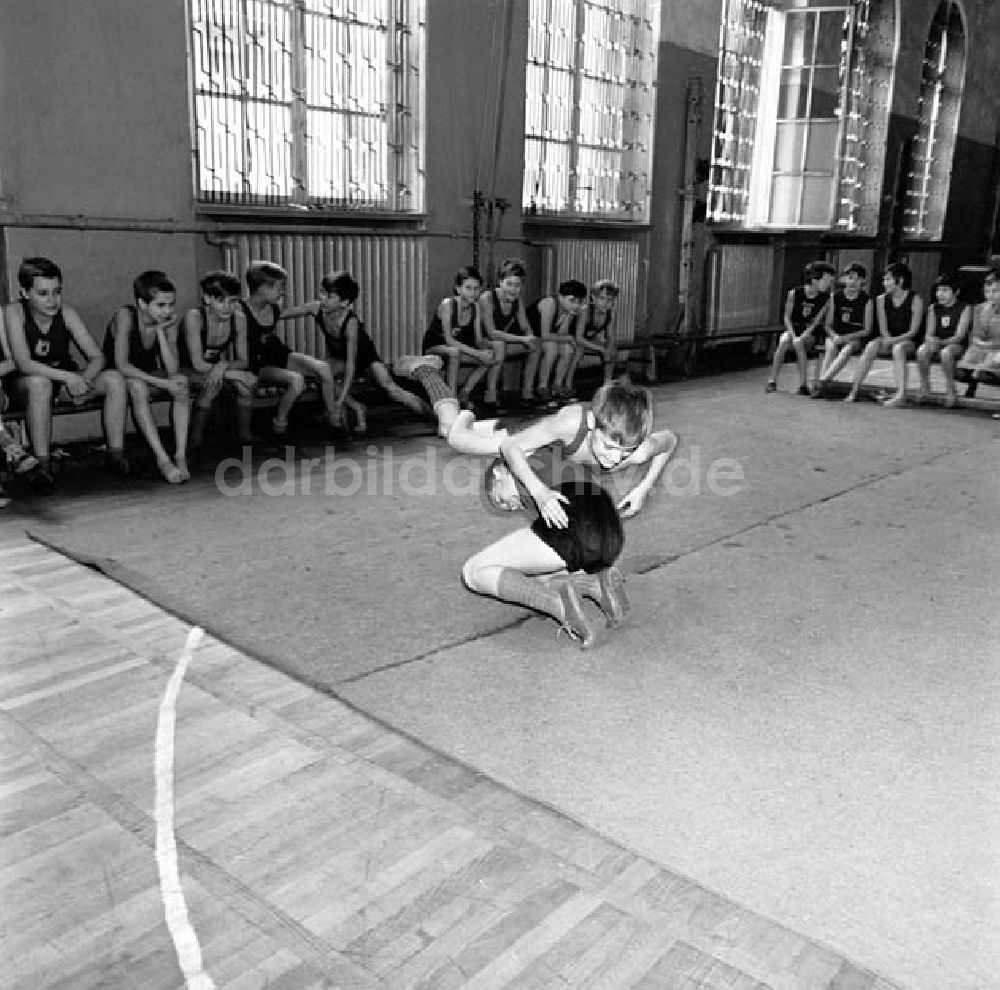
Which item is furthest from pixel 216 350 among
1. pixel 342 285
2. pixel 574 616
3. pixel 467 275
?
pixel 574 616

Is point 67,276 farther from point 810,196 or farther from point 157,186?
point 810,196

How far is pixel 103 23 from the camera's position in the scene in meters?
4.60

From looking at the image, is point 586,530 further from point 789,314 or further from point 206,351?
point 789,314

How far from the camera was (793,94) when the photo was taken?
363 inches

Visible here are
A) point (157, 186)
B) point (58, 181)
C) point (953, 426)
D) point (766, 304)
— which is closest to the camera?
point (58, 181)

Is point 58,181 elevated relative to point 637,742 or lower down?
elevated

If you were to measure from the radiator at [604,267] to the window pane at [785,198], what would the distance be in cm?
206

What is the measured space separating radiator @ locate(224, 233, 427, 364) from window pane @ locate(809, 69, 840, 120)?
15.7 ft

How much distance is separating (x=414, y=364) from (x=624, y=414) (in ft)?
9.97

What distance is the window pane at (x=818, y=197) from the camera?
909cm

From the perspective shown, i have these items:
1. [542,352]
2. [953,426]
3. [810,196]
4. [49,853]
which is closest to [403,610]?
[49,853]

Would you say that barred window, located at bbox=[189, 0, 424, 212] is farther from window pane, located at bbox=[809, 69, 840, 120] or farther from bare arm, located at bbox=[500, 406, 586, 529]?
window pane, located at bbox=[809, 69, 840, 120]

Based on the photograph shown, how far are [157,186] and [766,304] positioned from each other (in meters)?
6.44

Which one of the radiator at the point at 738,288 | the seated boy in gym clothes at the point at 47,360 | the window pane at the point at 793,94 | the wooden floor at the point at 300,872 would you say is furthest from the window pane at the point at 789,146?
the wooden floor at the point at 300,872
